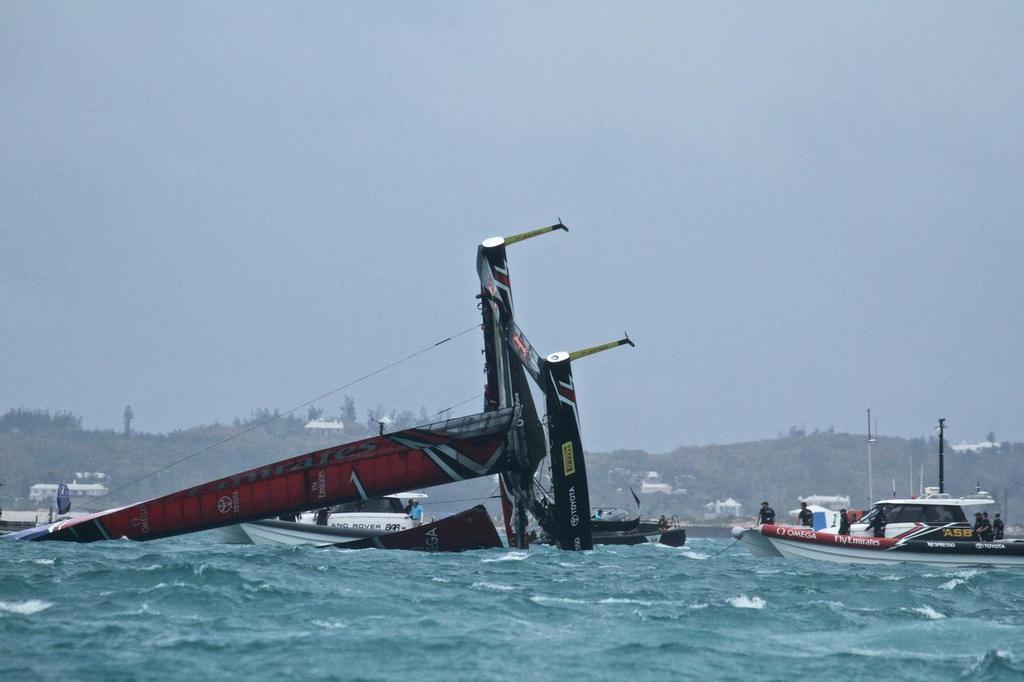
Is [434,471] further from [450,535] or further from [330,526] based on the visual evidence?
[330,526]

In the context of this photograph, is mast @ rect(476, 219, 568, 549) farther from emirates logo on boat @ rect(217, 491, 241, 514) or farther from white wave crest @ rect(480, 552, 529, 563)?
emirates logo on boat @ rect(217, 491, 241, 514)

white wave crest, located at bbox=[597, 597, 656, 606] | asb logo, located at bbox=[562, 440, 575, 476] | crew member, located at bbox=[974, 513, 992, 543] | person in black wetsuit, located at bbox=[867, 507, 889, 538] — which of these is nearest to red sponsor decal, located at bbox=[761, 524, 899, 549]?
person in black wetsuit, located at bbox=[867, 507, 889, 538]

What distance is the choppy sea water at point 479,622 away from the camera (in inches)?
616

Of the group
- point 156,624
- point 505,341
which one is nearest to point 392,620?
point 156,624

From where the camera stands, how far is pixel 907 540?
35438 millimetres

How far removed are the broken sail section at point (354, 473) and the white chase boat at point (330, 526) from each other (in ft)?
18.6

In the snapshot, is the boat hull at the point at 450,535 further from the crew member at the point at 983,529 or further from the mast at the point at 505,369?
the crew member at the point at 983,529

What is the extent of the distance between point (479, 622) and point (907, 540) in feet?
65.4

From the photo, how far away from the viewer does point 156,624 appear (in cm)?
1808

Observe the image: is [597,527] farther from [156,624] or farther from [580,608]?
[156,624]

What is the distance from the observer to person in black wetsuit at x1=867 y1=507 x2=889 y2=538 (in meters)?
37.5

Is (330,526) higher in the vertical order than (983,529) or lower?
lower

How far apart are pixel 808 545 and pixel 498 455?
34.1 ft

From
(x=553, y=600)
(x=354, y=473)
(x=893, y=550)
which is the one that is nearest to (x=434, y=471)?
(x=354, y=473)
